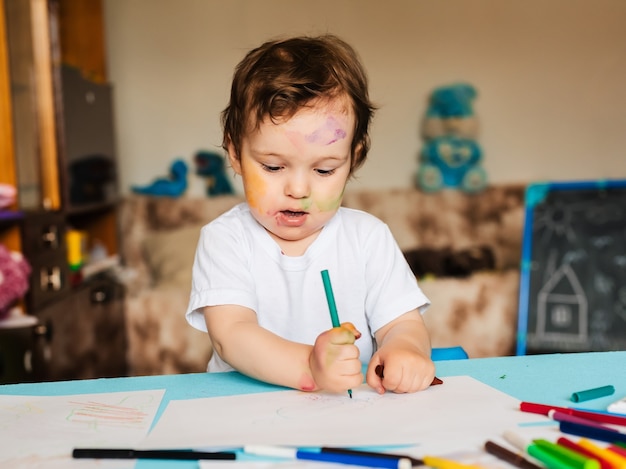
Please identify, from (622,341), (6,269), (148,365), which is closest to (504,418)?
(6,269)

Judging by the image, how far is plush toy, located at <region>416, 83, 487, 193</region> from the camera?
3.03 m

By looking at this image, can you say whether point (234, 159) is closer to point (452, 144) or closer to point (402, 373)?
point (402, 373)

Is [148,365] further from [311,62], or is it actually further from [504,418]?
[504,418]

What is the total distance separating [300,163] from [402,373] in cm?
30

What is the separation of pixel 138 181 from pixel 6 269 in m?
1.51

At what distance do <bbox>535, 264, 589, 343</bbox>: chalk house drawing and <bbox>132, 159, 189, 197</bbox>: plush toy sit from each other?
1604 mm

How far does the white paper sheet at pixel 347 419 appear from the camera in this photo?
0.56 meters

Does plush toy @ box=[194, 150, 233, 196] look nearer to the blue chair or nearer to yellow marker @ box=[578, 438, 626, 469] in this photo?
the blue chair

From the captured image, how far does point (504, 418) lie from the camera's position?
60cm

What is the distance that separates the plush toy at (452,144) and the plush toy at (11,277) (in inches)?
73.6

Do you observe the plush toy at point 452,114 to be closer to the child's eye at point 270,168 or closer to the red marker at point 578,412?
the child's eye at point 270,168

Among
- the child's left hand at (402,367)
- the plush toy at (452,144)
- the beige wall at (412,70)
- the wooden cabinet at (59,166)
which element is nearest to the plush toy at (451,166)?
the plush toy at (452,144)

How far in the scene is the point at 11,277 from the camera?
167cm

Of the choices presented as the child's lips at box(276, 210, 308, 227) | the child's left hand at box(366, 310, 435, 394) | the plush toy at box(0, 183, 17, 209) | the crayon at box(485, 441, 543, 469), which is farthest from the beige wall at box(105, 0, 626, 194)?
the crayon at box(485, 441, 543, 469)
